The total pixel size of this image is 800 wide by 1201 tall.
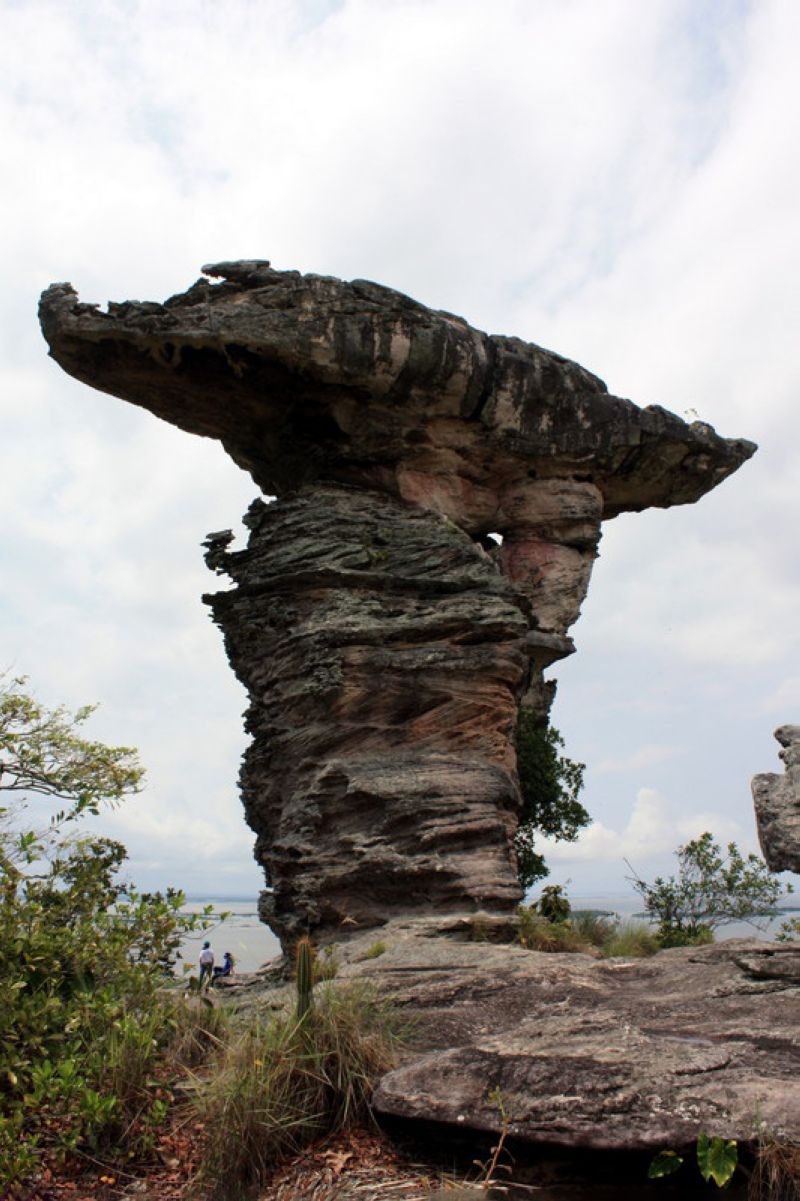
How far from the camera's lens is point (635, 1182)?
20.9ft

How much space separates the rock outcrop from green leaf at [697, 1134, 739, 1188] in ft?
10.3

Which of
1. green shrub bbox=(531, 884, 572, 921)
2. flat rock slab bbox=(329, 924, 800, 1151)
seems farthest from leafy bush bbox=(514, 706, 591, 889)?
flat rock slab bbox=(329, 924, 800, 1151)

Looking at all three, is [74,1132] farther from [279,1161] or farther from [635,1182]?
[635,1182]

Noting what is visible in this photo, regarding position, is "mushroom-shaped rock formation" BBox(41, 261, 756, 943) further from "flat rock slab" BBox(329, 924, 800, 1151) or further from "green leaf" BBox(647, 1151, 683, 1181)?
"green leaf" BBox(647, 1151, 683, 1181)

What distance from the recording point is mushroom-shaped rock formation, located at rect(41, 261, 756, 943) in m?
14.6

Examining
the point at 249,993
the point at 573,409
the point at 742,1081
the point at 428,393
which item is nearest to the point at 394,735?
the point at 249,993

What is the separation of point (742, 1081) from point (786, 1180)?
29.2 inches

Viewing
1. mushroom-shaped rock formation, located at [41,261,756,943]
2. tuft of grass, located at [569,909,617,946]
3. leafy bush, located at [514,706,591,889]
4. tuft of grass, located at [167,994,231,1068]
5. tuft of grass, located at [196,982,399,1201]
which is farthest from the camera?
leafy bush, located at [514,706,591,889]

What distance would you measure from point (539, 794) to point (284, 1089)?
62.1 ft

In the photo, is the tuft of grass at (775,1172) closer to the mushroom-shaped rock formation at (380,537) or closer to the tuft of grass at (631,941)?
Answer: the mushroom-shaped rock formation at (380,537)

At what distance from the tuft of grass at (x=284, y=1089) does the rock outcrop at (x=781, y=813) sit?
3.52 m

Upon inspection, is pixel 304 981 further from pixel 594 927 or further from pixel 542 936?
pixel 594 927

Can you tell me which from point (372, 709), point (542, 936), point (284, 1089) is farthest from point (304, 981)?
point (372, 709)

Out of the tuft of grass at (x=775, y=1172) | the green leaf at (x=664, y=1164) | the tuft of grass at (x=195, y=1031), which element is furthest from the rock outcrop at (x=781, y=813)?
the tuft of grass at (x=195, y=1031)
